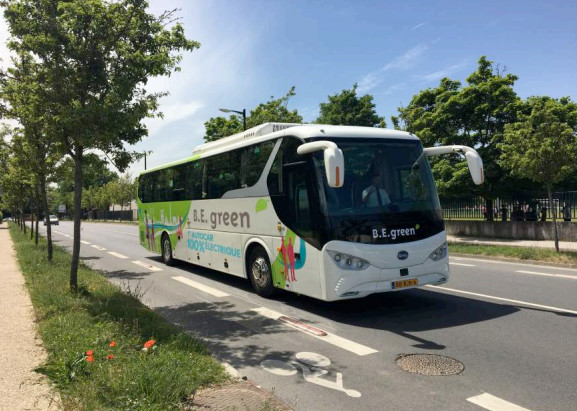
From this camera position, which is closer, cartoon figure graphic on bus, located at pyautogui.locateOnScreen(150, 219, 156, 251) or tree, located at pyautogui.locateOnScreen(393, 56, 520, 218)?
cartoon figure graphic on bus, located at pyautogui.locateOnScreen(150, 219, 156, 251)

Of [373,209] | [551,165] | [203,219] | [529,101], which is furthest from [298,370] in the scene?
[529,101]

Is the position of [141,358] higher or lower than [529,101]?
lower

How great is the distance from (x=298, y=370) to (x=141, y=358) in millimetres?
1692

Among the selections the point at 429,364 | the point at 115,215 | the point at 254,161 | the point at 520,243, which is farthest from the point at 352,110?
the point at 115,215

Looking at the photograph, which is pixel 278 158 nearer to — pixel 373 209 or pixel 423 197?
pixel 373 209

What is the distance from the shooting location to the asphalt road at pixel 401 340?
418 centimetres

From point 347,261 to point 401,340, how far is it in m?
1.39

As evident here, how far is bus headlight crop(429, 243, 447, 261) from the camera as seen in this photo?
23.9ft

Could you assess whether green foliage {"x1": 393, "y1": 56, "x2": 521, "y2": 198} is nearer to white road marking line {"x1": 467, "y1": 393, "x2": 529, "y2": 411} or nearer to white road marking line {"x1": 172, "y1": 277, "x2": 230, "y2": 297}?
white road marking line {"x1": 172, "y1": 277, "x2": 230, "y2": 297}

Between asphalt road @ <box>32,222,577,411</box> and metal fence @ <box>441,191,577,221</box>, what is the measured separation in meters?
8.75

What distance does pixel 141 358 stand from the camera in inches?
177

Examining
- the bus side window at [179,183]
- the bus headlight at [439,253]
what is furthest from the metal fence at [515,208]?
the bus side window at [179,183]

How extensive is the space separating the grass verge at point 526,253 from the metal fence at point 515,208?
4003 millimetres

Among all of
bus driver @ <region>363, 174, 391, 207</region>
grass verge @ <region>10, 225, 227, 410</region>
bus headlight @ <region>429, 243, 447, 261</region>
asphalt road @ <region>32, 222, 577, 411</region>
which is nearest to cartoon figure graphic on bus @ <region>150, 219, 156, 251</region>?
asphalt road @ <region>32, 222, 577, 411</region>
